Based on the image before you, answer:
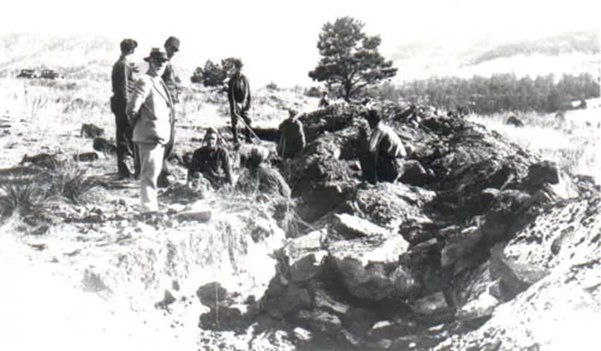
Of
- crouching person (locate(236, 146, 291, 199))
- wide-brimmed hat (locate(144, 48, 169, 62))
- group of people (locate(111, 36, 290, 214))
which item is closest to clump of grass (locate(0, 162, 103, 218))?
group of people (locate(111, 36, 290, 214))

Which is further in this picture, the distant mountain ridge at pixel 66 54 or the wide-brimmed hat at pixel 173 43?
the distant mountain ridge at pixel 66 54

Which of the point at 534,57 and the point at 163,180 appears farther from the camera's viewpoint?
the point at 534,57

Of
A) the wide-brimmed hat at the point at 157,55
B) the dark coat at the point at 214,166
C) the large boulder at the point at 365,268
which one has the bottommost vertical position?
the large boulder at the point at 365,268

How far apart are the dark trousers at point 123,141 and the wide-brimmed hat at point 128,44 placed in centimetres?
66

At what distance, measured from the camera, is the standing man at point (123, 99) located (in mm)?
6000

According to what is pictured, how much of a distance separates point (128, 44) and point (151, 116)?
1545mm

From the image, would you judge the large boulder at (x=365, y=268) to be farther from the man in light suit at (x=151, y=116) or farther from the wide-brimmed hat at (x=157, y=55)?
the wide-brimmed hat at (x=157, y=55)

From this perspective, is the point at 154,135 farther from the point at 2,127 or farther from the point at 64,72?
the point at 64,72

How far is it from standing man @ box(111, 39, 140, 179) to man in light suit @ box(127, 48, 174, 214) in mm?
1329

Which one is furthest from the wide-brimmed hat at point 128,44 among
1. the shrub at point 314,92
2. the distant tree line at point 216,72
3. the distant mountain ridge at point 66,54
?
the shrub at point 314,92

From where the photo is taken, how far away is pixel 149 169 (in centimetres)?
479

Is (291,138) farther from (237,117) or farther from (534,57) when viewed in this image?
(534,57)

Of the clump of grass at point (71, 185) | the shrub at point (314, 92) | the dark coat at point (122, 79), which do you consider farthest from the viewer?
the shrub at point (314, 92)

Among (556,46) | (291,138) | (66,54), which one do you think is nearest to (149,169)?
(291,138)
